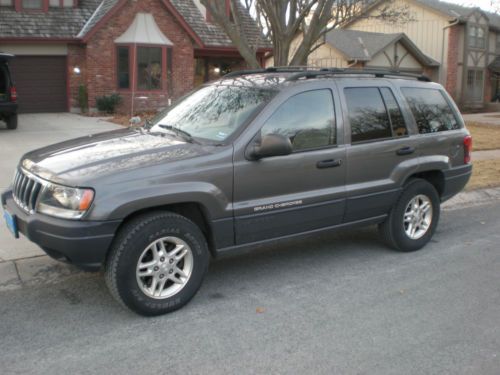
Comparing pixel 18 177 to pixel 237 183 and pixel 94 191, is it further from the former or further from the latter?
pixel 237 183

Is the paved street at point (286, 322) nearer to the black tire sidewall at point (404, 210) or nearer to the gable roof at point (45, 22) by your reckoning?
the black tire sidewall at point (404, 210)

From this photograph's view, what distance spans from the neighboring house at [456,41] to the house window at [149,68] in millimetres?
14861

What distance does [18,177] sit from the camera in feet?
15.4

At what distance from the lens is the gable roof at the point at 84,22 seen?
19781 millimetres

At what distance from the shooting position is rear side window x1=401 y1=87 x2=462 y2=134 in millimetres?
5895

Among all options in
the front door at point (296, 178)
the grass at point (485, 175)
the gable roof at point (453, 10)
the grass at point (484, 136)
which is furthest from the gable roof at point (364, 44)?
the front door at point (296, 178)

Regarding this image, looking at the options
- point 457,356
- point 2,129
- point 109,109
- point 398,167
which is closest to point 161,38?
point 109,109

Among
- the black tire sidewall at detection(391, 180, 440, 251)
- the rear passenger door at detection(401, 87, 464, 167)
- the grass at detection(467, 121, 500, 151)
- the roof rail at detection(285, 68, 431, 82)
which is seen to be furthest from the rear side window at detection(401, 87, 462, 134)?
the grass at detection(467, 121, 500, 151)

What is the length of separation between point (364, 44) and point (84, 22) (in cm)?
1469

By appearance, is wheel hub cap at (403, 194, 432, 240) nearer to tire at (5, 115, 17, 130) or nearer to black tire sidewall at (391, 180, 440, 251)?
black tire sidewall at (391, 180, 440, 251)

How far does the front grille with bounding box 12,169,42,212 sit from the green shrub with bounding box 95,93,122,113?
15899 mm

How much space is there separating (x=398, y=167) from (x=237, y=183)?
1.94 m

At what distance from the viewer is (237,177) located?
4.48 m

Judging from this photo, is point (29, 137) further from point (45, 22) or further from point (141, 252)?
point (141, 252)
